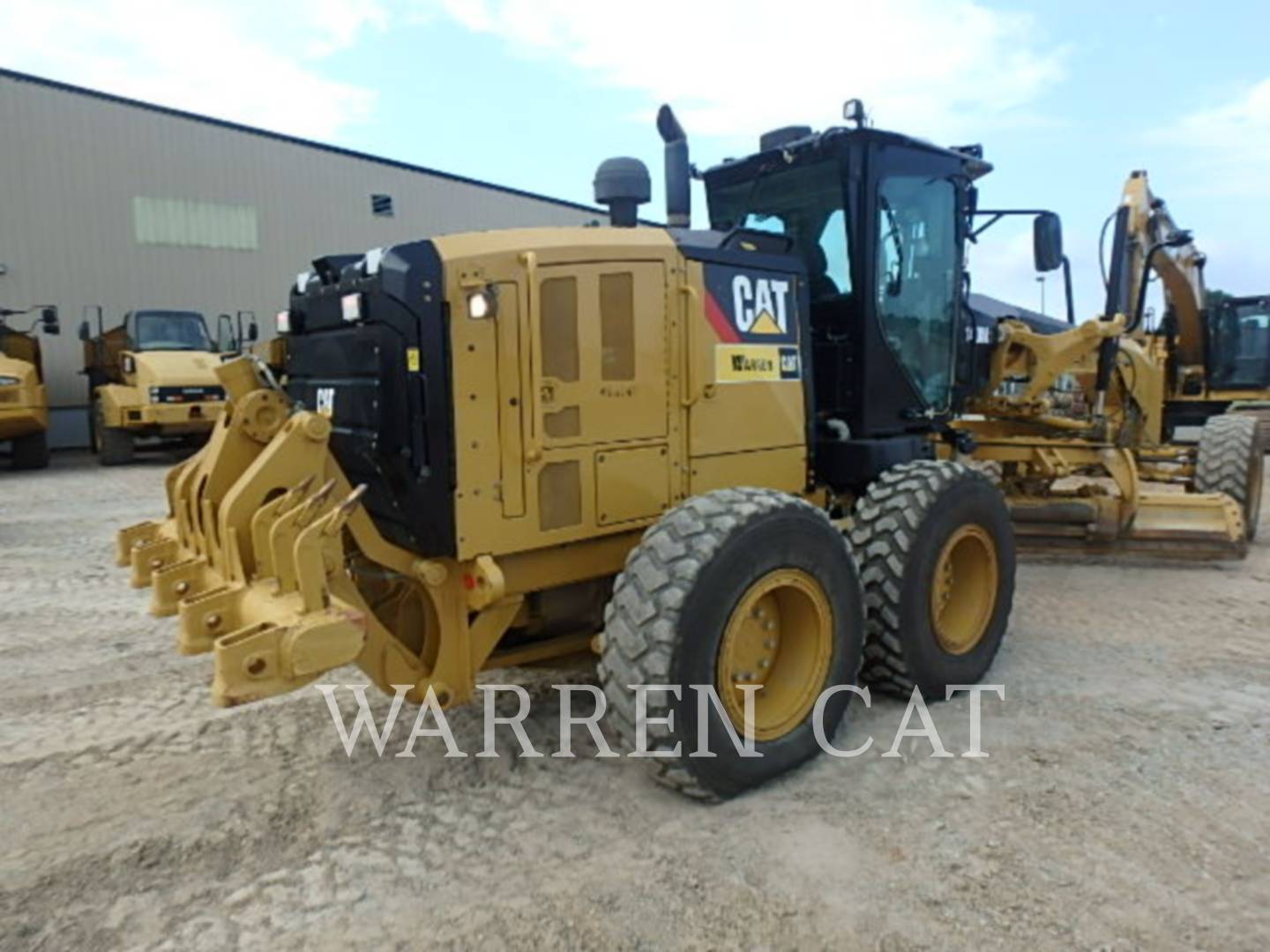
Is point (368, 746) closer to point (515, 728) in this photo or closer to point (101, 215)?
point (515, 728)

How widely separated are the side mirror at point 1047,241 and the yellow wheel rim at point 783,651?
2.83 meters

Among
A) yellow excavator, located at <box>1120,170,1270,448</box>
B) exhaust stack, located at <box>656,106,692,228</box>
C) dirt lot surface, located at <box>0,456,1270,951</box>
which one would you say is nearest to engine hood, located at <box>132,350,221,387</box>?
dirt lot surface, located at <box>0,456,1270,951</box>

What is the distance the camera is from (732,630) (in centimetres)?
319

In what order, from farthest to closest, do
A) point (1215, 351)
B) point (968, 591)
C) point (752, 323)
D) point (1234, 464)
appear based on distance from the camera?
point (1215, 351), point (1234, 464), point (968, 591), point (752, 323)

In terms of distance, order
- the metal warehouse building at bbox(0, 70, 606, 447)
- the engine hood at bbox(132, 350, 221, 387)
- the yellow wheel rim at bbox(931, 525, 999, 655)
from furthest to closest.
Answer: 1. the metal warehouse building at bbox(0, 70, 606, 447)
2. the engine hood at bbox(132, 350, 221, 387)
3. the yellow wheel rim at bbox(931, 525, 999, 655)

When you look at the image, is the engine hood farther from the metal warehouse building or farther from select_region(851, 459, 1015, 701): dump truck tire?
select_region(851, 459, 1015, 701): dump truck tire

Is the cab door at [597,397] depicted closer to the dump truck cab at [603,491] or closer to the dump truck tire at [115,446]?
the dump truck cab at [603,491]

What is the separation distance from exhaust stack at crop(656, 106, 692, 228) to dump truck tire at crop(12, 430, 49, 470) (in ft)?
43.1

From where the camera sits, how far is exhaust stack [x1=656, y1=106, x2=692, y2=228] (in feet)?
16.1

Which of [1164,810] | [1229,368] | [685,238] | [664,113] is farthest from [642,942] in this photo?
[1229,368]

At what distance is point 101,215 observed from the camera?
60.0 ft

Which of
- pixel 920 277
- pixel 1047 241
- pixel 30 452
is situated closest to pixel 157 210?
pixel 30 452

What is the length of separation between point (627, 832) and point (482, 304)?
5.86ft

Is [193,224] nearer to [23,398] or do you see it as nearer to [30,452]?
[30,452]
